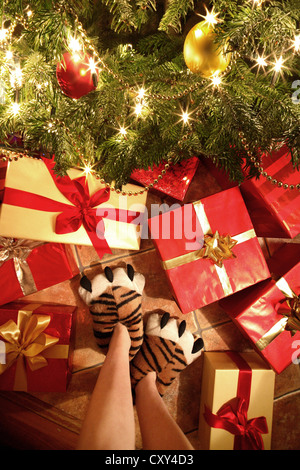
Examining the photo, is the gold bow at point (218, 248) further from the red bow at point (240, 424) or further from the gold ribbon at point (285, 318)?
the red bow at point (240, 424)

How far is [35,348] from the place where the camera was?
4.43ft

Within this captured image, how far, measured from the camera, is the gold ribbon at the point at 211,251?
4.22 ft

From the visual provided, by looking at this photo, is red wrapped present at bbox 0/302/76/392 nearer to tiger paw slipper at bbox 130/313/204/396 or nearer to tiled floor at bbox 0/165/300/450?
tiled floor at bbox 0/165/300/450

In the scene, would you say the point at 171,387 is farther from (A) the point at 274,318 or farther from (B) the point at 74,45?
(B) the point at 74,45

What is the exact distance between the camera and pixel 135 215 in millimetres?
1337

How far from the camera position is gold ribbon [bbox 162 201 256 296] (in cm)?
129

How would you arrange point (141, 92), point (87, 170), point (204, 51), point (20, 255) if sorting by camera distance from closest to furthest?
point (204, 51)
point (141, 92)
point (87, 170)
point (20, 255)

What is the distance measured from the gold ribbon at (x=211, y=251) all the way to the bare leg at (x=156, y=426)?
1.94 feet

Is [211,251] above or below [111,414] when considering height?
above

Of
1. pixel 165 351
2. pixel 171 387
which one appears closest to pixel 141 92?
pixel 165 351

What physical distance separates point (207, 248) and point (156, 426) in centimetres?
75

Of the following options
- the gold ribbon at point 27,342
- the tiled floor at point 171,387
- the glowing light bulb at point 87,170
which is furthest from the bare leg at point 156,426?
the glowing light bulb at point 87,170
